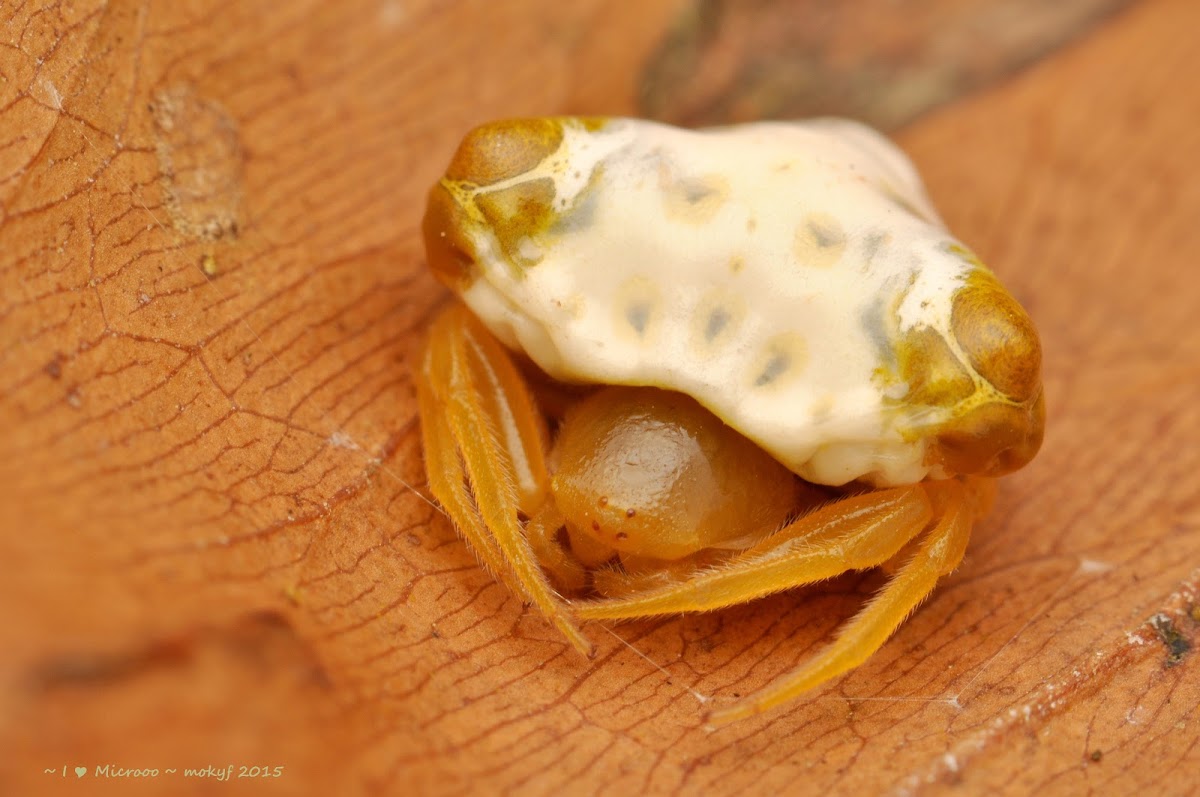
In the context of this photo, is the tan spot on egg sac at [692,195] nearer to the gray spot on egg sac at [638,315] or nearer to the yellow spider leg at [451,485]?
the gray spot on egg sac at [638,315]

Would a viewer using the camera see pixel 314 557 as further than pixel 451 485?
No

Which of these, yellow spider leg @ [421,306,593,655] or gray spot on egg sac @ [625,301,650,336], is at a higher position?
gray spot on egg sac @ [625,301,650,336]

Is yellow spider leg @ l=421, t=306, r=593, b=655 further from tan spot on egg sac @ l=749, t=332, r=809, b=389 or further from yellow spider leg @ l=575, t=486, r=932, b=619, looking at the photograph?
tan spot on egg sac @ l=749, t=332, r=809, b=389

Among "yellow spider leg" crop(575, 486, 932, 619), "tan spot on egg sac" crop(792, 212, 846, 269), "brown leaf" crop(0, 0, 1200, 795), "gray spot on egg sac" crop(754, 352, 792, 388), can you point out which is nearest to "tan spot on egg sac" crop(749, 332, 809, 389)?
"gray spot on egg sac" crop(754, 352, 792, 388)


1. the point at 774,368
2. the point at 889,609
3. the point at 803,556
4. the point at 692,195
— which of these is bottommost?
the point at 889,609

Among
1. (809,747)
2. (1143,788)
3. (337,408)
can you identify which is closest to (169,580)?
(337,408)

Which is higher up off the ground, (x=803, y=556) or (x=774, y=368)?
(x=774, y=368)

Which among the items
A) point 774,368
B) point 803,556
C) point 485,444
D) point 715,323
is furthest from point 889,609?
point 485,444

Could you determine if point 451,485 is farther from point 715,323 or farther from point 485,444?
point 715,323
